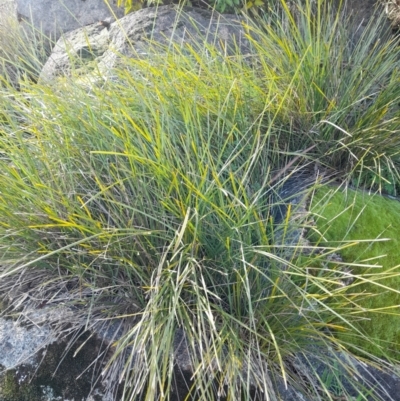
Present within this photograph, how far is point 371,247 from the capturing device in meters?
2.58

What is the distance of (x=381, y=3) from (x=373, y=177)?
181 cm

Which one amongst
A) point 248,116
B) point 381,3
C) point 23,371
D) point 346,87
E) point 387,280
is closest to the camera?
point 23,371

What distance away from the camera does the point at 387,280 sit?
96.5 inches

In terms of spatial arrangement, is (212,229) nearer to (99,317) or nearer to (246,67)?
(99,317)

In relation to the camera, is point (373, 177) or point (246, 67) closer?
point (373, 177)

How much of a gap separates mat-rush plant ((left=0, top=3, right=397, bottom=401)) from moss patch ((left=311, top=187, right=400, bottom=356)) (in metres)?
0.08

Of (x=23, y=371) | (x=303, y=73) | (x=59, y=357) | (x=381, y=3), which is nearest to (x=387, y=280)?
(x=303, y=73)

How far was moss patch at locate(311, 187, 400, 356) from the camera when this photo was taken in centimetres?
234

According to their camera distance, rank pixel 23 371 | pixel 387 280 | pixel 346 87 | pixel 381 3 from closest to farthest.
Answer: pixel 23 371 → pixel 387 280 → pixel 346 87 → pixel 381 3

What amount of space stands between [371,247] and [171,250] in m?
0.94

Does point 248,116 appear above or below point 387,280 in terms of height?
above

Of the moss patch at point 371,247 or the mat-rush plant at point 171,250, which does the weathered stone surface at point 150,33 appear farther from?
the moss patch at point 371,247

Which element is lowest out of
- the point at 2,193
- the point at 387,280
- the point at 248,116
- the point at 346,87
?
the point at 387,280

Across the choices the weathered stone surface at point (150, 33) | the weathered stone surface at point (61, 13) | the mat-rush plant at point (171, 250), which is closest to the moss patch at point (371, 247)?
the mat-rush plant at point (171, 250)
